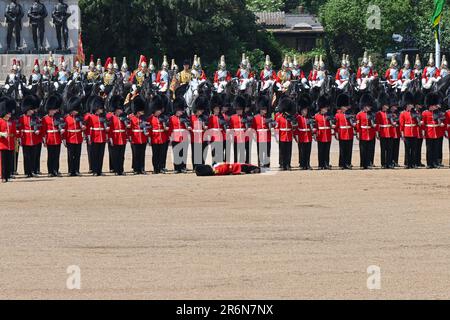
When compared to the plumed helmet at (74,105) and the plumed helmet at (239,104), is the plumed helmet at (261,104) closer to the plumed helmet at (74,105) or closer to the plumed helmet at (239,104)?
the plumed helmet at (239,104)

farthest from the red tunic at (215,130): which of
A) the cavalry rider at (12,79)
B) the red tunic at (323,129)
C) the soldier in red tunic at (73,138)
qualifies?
the cavalry rider at (12,79)

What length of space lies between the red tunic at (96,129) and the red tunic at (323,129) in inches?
147

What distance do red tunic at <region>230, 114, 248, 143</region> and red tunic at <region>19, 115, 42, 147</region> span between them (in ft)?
11.3

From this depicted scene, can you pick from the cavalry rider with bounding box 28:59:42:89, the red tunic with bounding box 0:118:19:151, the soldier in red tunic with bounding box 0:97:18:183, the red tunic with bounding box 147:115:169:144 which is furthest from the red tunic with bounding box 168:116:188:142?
the cavalry rider with bounding box 28:59:42:89

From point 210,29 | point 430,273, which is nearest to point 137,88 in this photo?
point 430,273

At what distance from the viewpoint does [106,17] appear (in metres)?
59.1

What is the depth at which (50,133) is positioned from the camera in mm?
25953

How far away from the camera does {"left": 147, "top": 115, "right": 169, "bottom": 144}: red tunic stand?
2683 cm

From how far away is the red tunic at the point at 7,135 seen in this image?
24.8m

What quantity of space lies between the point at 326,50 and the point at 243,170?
39.4m

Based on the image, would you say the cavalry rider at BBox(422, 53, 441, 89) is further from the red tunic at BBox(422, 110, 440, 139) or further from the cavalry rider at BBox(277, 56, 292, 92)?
the red tunic at BBox(422, 110, 440, 139)

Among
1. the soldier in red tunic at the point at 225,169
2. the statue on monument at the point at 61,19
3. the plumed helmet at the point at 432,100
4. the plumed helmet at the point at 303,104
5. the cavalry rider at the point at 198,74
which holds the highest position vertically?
the statue on monument at the point at 61,19
